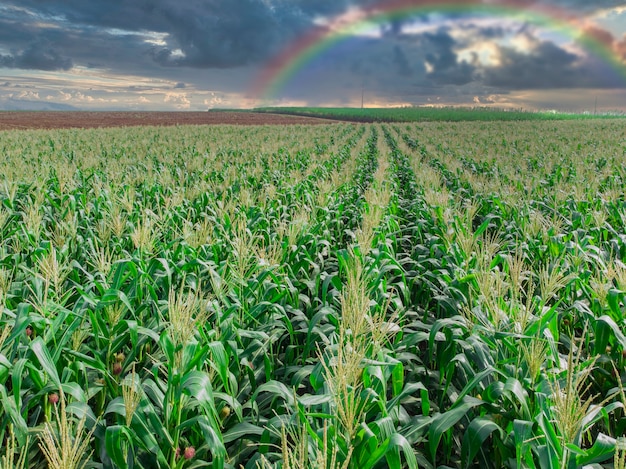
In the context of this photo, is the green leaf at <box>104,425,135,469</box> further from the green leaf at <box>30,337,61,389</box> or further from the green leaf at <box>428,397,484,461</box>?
the green leaf at <box>428,397,484,461</box>

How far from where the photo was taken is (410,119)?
2598 inches

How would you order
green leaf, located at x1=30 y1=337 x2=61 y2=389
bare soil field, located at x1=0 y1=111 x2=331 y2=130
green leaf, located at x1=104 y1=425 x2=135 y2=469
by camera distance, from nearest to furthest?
green leaf, located at x1=104 y1=425 x2=135 y2=469
green leaf, located at x1=30 y1=337 x2=61 y2=389
bare soil field, located at x1=0 y1=111 x2=331 y2=130

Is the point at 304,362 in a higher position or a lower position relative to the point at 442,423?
lower

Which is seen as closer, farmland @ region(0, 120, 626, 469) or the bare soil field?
farmland @ region(0, 120, 626, 469)

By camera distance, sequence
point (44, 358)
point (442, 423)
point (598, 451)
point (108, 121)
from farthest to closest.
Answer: point (108, 121)
point (44, 358)
point (442, 423)
point (598, 451)

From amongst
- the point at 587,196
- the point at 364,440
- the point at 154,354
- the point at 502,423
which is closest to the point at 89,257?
the point at 154,354

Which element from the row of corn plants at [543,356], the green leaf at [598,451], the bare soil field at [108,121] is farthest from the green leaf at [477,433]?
the bare soil field at [108,121]

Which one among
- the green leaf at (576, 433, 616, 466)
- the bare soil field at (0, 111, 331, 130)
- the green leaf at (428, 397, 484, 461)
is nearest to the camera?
the green leaf at (576, 433, 616, 466)

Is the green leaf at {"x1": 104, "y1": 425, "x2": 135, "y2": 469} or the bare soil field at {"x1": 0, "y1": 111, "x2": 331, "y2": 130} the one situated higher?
the bare soil field at {"x1": 0, "y1": 111, "x2": 331, "y2": 130}

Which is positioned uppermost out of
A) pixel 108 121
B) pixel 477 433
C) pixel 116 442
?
pixel 108 121

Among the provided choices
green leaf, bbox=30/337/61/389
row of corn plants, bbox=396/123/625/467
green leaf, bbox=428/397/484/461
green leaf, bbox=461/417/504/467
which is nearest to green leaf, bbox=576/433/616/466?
row of corn plants, bbox=396/123/625/467

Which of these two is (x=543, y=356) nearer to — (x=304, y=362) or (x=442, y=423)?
(x=442, y=423)

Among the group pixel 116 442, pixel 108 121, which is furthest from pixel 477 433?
pixel 108 121

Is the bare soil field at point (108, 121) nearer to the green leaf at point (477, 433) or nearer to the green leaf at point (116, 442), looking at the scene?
the green leaf at point (116, 442)
